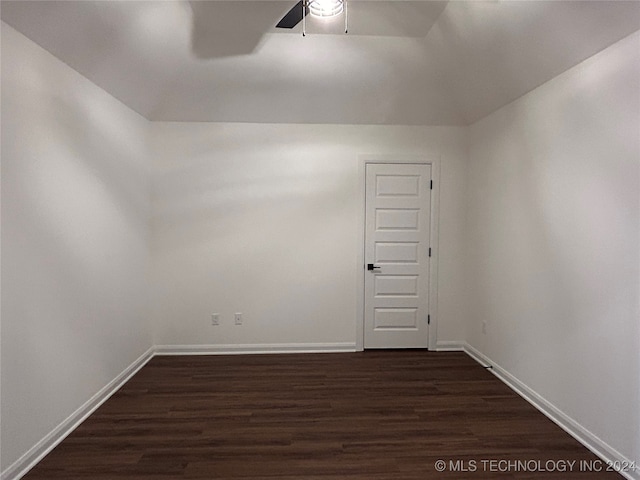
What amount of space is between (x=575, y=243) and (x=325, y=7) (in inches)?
86.9

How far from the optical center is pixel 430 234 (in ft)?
14.7

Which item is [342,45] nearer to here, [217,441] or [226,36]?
[226,36]

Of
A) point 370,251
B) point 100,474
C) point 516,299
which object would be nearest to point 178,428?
point 100,474

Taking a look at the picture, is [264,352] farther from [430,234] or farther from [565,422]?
[565,422]

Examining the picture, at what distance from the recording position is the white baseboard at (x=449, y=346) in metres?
4.48

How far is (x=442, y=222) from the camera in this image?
14.7 feet

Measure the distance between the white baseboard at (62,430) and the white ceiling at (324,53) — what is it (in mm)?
2417

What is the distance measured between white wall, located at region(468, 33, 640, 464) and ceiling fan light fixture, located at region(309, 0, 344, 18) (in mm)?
1670

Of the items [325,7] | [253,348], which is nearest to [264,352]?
[253,348]

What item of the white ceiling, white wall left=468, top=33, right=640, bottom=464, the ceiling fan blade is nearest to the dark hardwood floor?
white wall left=468, top=33, right=640, bottom=464

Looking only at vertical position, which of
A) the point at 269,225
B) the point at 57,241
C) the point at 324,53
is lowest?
the point at 57,241

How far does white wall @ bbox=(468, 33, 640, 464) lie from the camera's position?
7.50 feet

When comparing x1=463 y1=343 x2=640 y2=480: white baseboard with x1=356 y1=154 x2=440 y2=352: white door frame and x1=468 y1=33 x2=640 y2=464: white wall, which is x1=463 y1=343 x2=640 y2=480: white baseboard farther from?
x1=356 y1=154 x2=440 y2=352: white door frame

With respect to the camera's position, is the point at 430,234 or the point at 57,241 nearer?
the point at 57,241
